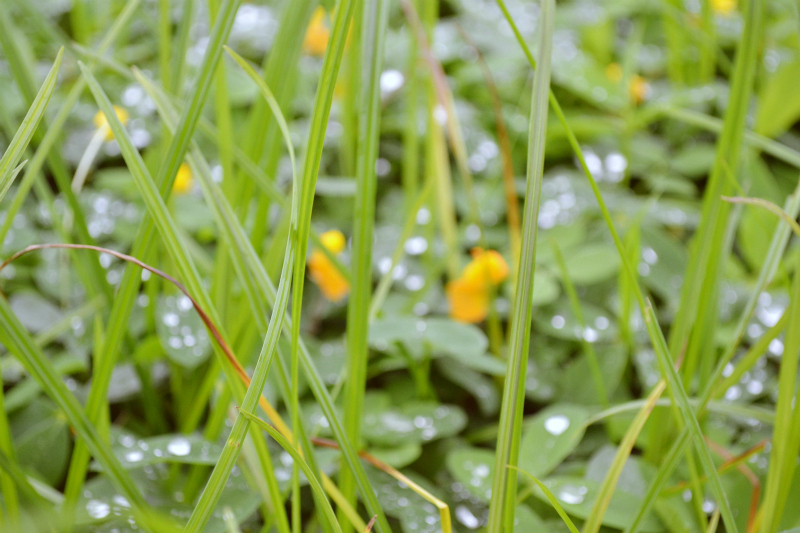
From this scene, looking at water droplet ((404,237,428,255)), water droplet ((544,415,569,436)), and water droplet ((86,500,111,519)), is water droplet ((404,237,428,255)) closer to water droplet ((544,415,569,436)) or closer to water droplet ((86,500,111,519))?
water droplet ((544,415,569,436))

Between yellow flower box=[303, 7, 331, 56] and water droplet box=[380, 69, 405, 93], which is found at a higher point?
yellow flower box=[303, 7, 331, 56]

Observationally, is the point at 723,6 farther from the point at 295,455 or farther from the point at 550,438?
the point at 295,455

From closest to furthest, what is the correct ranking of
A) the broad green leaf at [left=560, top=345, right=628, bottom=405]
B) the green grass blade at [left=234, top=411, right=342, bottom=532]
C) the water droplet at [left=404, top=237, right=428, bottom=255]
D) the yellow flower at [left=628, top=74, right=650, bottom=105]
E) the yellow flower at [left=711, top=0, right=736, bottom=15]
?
1. the green grass blade at [left=234, top=411, right=342, bottom=532]
2. the broad green leaf at [left=560, top=345, right=628, bottom=405]
3. the water droplet at [left=404, top=237, right=428, bottom=255]
4. the yellow flower at [left=628, top=74, right=650, bottom=105]
5. the yellow flower at [left=711, top=0, right=736, bottom=15]

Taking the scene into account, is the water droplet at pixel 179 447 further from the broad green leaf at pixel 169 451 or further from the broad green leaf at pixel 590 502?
the broad green leaf at pixel 590 502

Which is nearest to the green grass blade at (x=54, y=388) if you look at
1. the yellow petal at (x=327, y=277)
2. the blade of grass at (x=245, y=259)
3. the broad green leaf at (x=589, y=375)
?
the blade of grass at (x=245, y=259)

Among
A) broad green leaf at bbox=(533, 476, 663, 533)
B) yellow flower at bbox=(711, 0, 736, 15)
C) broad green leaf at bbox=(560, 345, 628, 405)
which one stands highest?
yellow flower at bbox=(711, 0, 736, 15)

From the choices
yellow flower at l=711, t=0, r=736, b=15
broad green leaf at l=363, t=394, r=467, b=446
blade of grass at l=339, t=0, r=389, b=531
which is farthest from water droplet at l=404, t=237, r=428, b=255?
yellow flower at l=711, t=0, r=736, b=15
